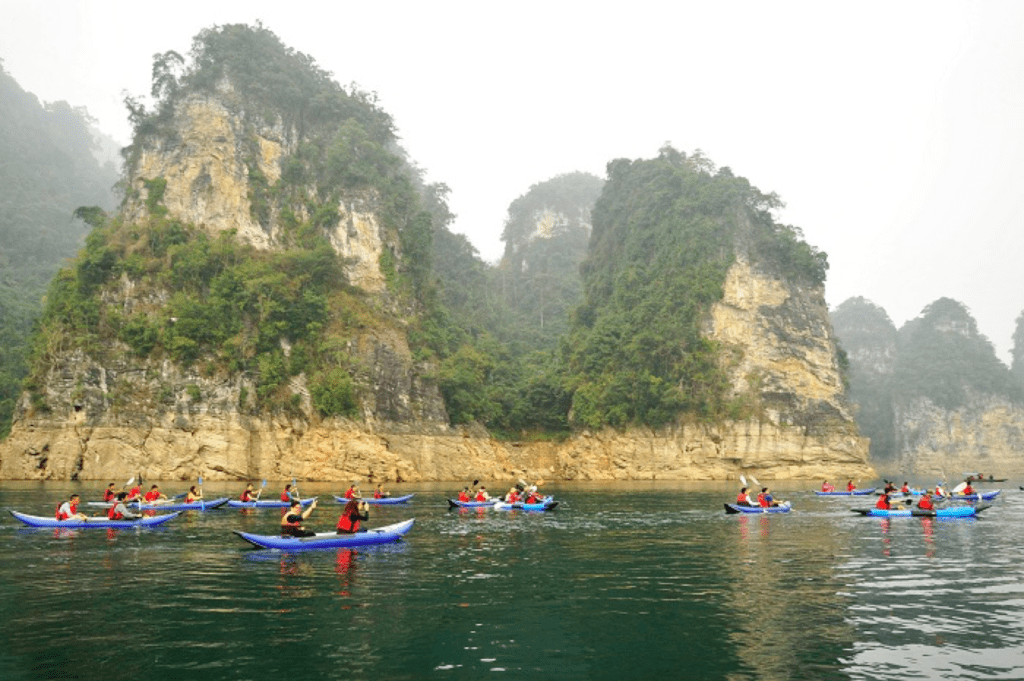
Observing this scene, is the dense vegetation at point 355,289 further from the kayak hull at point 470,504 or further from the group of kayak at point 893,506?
the group of kayak at point 893,506

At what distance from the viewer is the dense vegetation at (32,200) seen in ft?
181

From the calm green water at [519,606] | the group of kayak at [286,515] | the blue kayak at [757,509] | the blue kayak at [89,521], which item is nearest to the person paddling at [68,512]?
the group of kayak at [286,515]

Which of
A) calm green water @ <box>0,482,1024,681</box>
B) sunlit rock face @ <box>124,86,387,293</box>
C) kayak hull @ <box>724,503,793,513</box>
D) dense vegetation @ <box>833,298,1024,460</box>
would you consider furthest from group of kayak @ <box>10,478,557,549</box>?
dense vegetation @ <box>833,298,1024,460</box>

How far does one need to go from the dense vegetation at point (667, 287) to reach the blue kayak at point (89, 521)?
40.3m

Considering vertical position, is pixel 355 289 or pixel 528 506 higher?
pixel 355 289

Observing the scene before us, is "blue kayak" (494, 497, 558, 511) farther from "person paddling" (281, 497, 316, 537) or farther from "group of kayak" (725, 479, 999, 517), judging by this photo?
"person paddling" (281, 497, 316, 537)

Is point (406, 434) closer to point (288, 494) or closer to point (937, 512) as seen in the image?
point (288, 494)

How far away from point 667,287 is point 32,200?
68.1m

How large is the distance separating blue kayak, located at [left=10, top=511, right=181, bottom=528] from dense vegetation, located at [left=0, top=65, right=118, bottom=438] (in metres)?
30.4

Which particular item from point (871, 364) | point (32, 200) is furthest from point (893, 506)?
point (871, 364)

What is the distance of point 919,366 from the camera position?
10269cm

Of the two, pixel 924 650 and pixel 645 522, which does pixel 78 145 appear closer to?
pixel 645 522

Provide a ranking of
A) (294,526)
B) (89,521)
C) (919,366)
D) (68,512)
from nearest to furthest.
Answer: (294,526)
(68,512)
(89,521)
(919,366)

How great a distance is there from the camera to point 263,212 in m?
57.1
